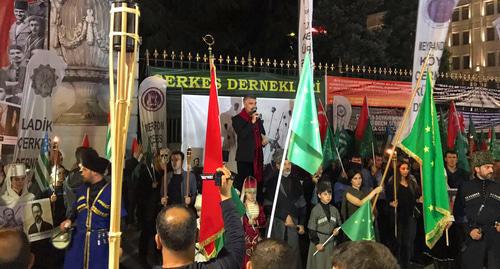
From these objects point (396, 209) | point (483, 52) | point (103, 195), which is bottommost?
point (396, 209)

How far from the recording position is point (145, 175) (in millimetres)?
8656

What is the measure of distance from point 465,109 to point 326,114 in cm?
426

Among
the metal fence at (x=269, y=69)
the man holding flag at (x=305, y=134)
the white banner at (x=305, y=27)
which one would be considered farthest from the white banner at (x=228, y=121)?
the man holding flag at (x=305, y=134)

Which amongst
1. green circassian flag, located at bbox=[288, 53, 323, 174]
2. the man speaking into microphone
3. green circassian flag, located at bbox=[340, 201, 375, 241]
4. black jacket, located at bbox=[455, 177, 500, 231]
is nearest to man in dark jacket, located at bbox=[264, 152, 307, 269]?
the man speaking into microphone

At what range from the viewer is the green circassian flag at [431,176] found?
273 inches

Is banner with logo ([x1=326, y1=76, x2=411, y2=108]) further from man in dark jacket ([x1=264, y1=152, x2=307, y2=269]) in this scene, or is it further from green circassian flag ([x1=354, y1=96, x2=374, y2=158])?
man in dark jacket ([x1=264, y1=152, x2=307, y2=269])

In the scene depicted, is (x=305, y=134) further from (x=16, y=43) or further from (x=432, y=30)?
(x=432, y=30)

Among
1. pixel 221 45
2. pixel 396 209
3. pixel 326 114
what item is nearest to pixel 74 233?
pixel 396 209

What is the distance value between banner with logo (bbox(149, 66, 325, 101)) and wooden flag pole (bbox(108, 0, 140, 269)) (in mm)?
6747

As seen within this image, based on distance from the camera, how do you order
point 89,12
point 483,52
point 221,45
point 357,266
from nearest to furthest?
point 357,266 < point 89,12 < point 221,45 < point 483,52

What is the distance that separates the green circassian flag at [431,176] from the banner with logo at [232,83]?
3.67m

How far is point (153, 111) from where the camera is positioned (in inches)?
363

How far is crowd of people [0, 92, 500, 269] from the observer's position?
578 cm

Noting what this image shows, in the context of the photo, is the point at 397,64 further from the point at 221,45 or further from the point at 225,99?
the point at 225,99
